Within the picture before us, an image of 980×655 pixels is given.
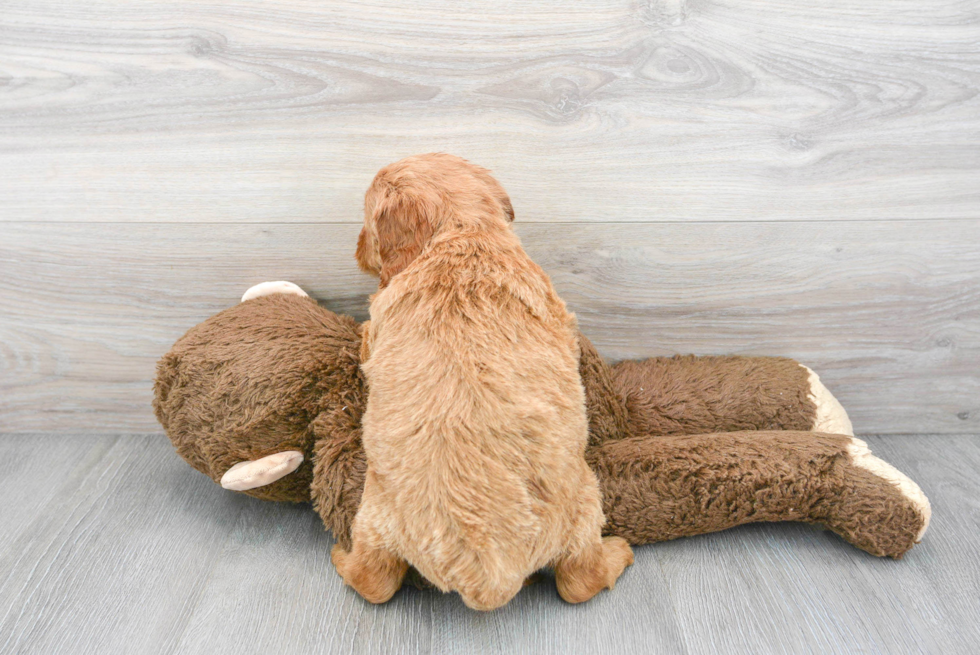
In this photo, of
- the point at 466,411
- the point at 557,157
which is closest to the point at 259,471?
the point at 466,411

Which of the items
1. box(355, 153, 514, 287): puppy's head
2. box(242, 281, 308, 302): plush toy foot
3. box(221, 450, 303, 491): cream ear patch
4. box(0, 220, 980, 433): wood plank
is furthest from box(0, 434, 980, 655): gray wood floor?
box(355, 153, 514, 287): puppy's head

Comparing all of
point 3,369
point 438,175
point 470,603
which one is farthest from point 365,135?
point 3,369

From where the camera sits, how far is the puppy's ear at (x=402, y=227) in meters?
0.89

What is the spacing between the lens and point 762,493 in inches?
38.6

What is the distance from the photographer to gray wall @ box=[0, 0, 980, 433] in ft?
3.53

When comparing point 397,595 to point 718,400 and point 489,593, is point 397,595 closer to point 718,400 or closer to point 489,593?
point 489,593

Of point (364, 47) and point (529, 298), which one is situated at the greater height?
point (364, 47)

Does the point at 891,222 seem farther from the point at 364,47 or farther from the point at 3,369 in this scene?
the point at 3,369

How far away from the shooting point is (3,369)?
130 centimetres

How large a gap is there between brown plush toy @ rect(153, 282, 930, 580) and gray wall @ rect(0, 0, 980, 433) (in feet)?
0.63

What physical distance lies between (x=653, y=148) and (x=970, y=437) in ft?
2.92

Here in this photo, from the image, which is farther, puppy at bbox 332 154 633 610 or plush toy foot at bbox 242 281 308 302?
plush toy foot at bbox 242 281 308 302

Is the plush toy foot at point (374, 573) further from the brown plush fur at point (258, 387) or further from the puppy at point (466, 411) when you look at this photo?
the brown plush fur at point (258, 387)

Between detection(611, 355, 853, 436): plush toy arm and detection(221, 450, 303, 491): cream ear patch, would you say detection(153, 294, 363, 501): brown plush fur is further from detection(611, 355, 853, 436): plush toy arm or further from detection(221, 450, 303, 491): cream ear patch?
detection(611, 355, 853, 436): plush toy arm
